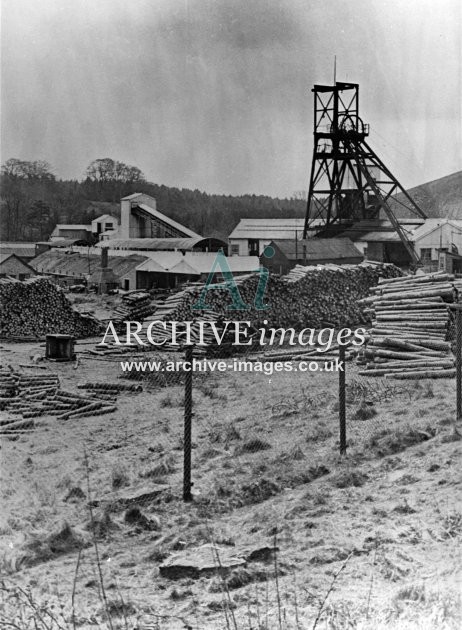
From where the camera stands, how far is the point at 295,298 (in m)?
24.7

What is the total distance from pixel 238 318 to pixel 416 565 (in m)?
17.9

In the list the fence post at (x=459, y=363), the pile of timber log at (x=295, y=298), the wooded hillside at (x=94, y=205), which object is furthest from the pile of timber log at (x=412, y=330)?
the wooded hillside at (x=94, y=205)

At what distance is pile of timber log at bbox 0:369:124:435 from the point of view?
13.3 metres

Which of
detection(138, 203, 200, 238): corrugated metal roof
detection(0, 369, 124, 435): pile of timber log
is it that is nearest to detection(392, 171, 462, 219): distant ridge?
detection(138, 203, 200, 238): corrugated metal roof

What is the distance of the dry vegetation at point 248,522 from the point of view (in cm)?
548

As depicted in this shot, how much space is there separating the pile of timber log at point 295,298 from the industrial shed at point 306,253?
9.23 meters

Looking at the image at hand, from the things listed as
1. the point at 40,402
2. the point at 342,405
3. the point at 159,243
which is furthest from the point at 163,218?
the point at 342,405

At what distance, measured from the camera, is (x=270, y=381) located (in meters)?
16.1

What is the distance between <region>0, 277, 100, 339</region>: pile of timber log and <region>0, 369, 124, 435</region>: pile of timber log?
9.05 meters

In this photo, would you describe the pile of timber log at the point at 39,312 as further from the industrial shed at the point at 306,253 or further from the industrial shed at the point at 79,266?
the industrial shed at the point at 306,253

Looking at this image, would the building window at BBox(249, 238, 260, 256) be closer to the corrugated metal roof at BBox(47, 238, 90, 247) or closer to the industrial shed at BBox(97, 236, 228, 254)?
the industrial shed at BBox(97, 236, 228, 254)

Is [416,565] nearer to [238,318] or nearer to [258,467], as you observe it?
[258,467]

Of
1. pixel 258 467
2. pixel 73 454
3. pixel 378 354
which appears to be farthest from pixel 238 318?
pixel 258 467

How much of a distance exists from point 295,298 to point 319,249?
13.9 metres
